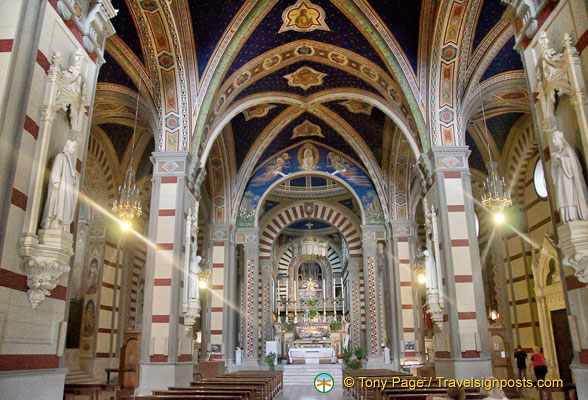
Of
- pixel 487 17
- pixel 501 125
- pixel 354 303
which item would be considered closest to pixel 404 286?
pixel 354 303

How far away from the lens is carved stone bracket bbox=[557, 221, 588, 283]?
412cm

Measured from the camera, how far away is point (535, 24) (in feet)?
16.9

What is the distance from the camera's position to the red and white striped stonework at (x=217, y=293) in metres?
14.6

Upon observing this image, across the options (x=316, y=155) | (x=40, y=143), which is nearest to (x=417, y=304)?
(x=316, y=155)

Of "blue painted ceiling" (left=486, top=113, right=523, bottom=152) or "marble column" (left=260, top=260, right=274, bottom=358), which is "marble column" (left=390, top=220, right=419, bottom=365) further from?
"marble column" (left=260, top=260, right=274, bottom=358)

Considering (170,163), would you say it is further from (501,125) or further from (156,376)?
(501,125)

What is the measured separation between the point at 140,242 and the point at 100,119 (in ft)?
20.1

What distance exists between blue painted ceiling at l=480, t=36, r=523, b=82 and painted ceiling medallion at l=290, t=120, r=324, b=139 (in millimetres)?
6131

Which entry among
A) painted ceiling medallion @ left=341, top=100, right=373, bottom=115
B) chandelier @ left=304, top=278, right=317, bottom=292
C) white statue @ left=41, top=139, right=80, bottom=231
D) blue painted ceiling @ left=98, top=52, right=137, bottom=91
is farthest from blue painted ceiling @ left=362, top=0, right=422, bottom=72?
chandelier @ left=304, top=278, right=317, bottom=292

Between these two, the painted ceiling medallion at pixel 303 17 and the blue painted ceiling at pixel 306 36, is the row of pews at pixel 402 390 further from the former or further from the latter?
the painted ceiling medallion at pixel 303 17

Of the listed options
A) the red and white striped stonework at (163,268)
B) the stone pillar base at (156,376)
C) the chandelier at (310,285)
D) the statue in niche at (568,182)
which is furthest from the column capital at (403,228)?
the statue in niche at (568,182)

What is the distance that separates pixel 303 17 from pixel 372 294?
31.9 ft

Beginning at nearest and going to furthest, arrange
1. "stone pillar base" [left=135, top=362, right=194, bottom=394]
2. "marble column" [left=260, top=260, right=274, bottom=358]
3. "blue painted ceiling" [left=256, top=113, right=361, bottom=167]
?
"stone pillar base" [left=135, top=362, right=194, bottom=394]
"blue painted ceiling" [left=256, top=113, right=361, bottom=167]
"marble column" [left=260, top=260, right=274, bottom=358]

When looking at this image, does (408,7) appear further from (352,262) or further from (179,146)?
(352,262)
